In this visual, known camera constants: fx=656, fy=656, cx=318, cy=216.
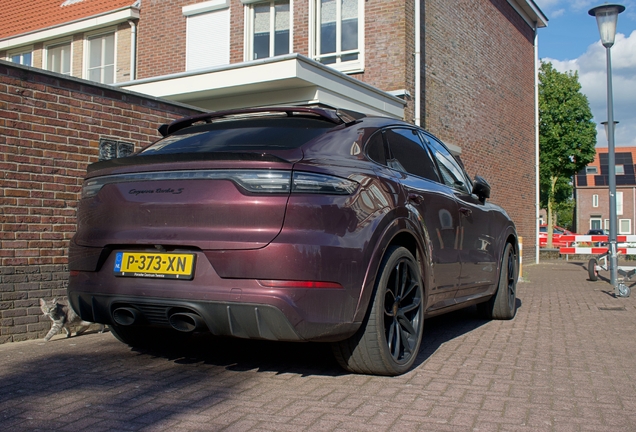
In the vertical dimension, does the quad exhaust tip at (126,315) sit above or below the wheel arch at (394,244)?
below

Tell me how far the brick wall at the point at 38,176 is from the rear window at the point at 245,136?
5.03 feet

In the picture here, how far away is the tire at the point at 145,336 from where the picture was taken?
4762mm

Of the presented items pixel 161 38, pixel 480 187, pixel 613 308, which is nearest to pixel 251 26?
pixel 161 38

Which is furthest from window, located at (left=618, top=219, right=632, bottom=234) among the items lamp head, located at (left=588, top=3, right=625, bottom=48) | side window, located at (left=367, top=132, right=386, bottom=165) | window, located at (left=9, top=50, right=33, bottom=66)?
side window, located at (left=367, top=132, right=386, bottom=165)

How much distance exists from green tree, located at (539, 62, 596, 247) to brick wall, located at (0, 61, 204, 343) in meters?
28.4

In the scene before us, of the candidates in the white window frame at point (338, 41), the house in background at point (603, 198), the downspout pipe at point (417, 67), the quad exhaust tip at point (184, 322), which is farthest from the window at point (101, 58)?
the house in background at point (603, 198)

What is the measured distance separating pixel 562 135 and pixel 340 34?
21.5 meters

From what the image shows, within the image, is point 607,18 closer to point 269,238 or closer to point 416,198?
point 416,198

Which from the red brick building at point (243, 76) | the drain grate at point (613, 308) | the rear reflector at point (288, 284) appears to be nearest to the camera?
the rear reflector at point (288, 284)

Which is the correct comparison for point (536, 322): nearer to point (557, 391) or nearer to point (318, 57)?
point (557, 391)

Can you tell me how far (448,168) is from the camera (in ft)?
18.7

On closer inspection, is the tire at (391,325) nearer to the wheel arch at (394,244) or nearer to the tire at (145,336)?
the wheel arch at (394,244)

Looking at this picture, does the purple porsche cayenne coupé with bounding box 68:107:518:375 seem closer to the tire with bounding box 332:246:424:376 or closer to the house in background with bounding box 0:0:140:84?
the tire with bounding box 332:246:424:376

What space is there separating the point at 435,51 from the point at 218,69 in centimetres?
584
